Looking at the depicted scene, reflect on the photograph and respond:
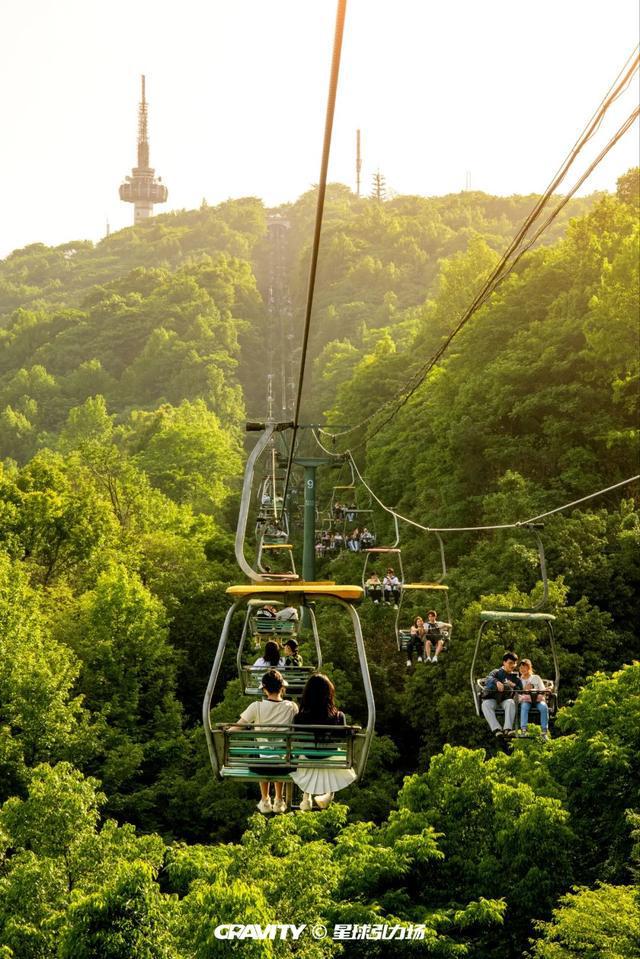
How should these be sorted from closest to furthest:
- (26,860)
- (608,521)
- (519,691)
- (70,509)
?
(519,691) → (26,860) → (608,521) → (70,509)

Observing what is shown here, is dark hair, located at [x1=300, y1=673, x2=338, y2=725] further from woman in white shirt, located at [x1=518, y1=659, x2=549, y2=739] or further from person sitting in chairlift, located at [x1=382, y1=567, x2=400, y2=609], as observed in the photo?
person sitting in chairlift, located at [x1=382, y1=567, x2=400, y2=609]

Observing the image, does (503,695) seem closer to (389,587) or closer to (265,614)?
(265,614)

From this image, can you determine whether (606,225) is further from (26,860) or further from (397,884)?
(26,860)

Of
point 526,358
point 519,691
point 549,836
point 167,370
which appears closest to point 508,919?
point 549,836

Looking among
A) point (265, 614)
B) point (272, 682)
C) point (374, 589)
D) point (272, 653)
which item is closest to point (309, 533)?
point (374, 589)

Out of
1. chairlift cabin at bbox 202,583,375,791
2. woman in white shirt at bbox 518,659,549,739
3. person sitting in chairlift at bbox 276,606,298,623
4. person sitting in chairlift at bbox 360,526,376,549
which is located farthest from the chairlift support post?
chairlift cabin at bbox 202,583,375,791

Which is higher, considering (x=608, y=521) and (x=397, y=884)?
(x=608, y=521)
